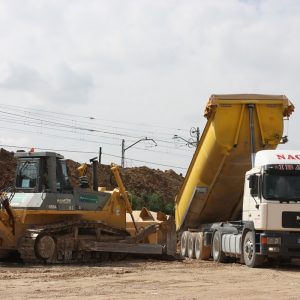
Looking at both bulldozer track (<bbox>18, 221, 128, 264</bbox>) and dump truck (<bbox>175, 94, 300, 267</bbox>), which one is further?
bulldozer track (<bbox>18, 221, 128, 264</bbox>)

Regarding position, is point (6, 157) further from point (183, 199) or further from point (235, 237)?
point (235, 237)

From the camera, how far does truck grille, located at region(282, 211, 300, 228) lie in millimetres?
17031

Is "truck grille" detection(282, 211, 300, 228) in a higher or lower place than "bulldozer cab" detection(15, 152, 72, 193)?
lower

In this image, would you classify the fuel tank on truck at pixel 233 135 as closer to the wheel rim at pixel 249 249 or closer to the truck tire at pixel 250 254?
the truck tire at pixel 250 254

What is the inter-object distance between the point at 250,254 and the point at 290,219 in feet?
5.32

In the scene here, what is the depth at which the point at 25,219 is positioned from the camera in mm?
18172

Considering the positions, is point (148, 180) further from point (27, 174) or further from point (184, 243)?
point (27, 174)

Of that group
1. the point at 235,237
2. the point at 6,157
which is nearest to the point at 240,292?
the point at 235,237

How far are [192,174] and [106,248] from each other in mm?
3519

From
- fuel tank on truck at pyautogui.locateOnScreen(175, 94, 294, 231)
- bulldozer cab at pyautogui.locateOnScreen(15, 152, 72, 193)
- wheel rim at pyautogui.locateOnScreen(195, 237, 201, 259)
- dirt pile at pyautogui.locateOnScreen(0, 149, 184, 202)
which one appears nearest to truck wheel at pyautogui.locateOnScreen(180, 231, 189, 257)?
wheel rim at pyautogui.locateOnScreen(195, 237, 201, 259)

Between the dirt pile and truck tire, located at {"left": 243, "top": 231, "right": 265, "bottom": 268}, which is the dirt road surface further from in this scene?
the dirt pile

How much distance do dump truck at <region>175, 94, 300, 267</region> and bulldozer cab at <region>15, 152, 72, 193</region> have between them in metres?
4.00

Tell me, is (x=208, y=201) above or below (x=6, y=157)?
below

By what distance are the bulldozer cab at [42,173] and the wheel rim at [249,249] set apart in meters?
5.04
